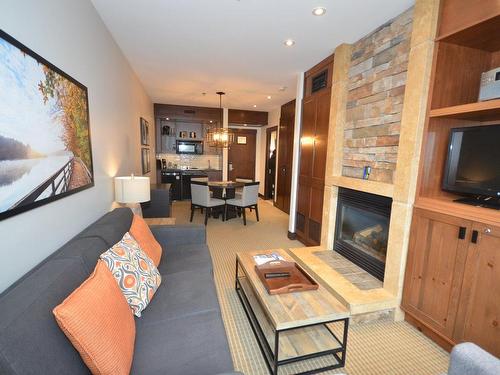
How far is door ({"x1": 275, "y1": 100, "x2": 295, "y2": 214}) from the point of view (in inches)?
207

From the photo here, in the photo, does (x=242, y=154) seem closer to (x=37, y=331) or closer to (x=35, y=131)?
(x=35, y=131)

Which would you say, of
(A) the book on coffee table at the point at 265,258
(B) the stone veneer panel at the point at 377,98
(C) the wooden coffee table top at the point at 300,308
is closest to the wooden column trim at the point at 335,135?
(B) the stone veneer panel at the point at 377,98

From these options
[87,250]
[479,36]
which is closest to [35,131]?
[87,250]

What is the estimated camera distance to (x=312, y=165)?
3430 millimetres

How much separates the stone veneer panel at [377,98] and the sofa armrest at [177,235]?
1839 mm

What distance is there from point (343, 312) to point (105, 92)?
9.15ft

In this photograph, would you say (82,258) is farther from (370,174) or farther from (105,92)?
(370,174)

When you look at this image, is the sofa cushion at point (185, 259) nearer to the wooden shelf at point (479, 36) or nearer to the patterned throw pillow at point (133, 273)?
the patterned throw pillow at point (133, 273)

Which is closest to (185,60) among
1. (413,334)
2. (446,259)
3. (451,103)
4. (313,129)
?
(313,129)

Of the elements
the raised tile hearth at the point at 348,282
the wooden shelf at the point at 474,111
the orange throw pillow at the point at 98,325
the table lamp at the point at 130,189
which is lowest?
the raised tile hearth at the point at 348,282

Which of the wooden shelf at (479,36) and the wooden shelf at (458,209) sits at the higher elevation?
the wooden shelf at (479,36)

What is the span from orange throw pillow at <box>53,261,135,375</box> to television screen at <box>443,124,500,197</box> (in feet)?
7.44

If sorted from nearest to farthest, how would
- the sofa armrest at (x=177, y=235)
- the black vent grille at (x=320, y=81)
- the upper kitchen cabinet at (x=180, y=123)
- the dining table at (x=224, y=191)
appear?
the sofa armrest at (x=177, y=235) → the black vent grille at (x=320, y=81) → the dining table at (x=224, y=191) → the upper kitchen cabinet at (x=180, y=123)

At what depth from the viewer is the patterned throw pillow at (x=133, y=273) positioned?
1311 millimetres
